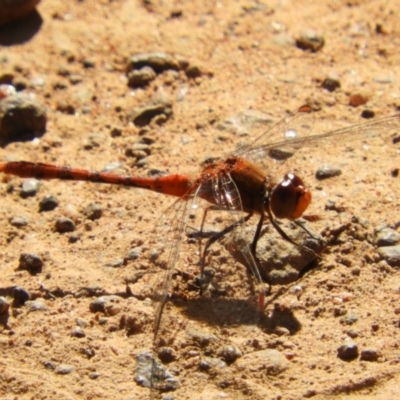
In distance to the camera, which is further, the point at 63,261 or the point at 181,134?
the point at 181,134

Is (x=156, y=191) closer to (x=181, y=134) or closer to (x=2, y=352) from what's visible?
(x=181, y=134)

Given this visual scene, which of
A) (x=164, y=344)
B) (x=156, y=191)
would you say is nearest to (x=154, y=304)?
(x=164, y=344)

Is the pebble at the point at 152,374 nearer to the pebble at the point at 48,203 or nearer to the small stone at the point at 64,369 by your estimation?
the small stone at the point at 64,369

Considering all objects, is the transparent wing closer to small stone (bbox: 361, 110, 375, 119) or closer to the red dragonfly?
the red dragonfly

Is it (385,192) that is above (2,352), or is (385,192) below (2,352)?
above

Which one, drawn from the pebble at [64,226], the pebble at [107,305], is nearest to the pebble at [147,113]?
the pebble at [64,226]

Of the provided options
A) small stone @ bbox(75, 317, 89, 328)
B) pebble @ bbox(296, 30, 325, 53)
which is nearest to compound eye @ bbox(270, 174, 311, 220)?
small stone @ bbox(75, 317, 89, 328)
